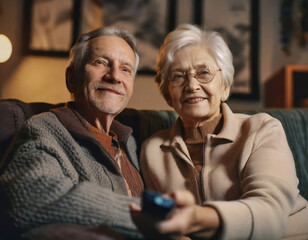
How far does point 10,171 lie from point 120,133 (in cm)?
63

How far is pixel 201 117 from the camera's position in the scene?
142 cm

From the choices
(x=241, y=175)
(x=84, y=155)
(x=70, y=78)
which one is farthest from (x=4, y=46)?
(x=241, y=175)

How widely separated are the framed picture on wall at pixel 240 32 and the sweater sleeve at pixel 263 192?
1.50 meters

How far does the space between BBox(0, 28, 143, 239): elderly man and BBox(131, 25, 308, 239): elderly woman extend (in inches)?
6.6

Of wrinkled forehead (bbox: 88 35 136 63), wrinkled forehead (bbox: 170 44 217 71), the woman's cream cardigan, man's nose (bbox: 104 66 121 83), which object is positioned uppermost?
wrinkled forehead (bbox: 88 35 136 63)

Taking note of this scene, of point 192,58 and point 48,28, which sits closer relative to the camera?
point 192,58

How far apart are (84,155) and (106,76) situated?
0.39 m

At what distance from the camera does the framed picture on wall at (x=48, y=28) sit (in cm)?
265

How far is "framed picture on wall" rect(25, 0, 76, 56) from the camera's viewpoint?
265 cm

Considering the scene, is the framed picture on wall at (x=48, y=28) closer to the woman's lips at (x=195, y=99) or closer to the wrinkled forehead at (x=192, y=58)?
the wrinkled forehead at (x=192, y=58)

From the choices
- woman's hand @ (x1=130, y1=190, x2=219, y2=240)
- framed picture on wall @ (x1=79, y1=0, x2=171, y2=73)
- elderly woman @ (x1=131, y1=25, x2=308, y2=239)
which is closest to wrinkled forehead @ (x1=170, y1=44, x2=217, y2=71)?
elderly woman @ (x1=131, y1=25, x2=308, y2=239)

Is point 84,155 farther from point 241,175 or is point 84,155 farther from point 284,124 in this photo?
point 284,124

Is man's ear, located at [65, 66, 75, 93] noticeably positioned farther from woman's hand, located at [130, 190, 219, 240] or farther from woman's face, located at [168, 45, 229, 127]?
woman's hand, located at [130, 190, 219, 240]

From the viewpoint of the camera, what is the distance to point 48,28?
266cm
